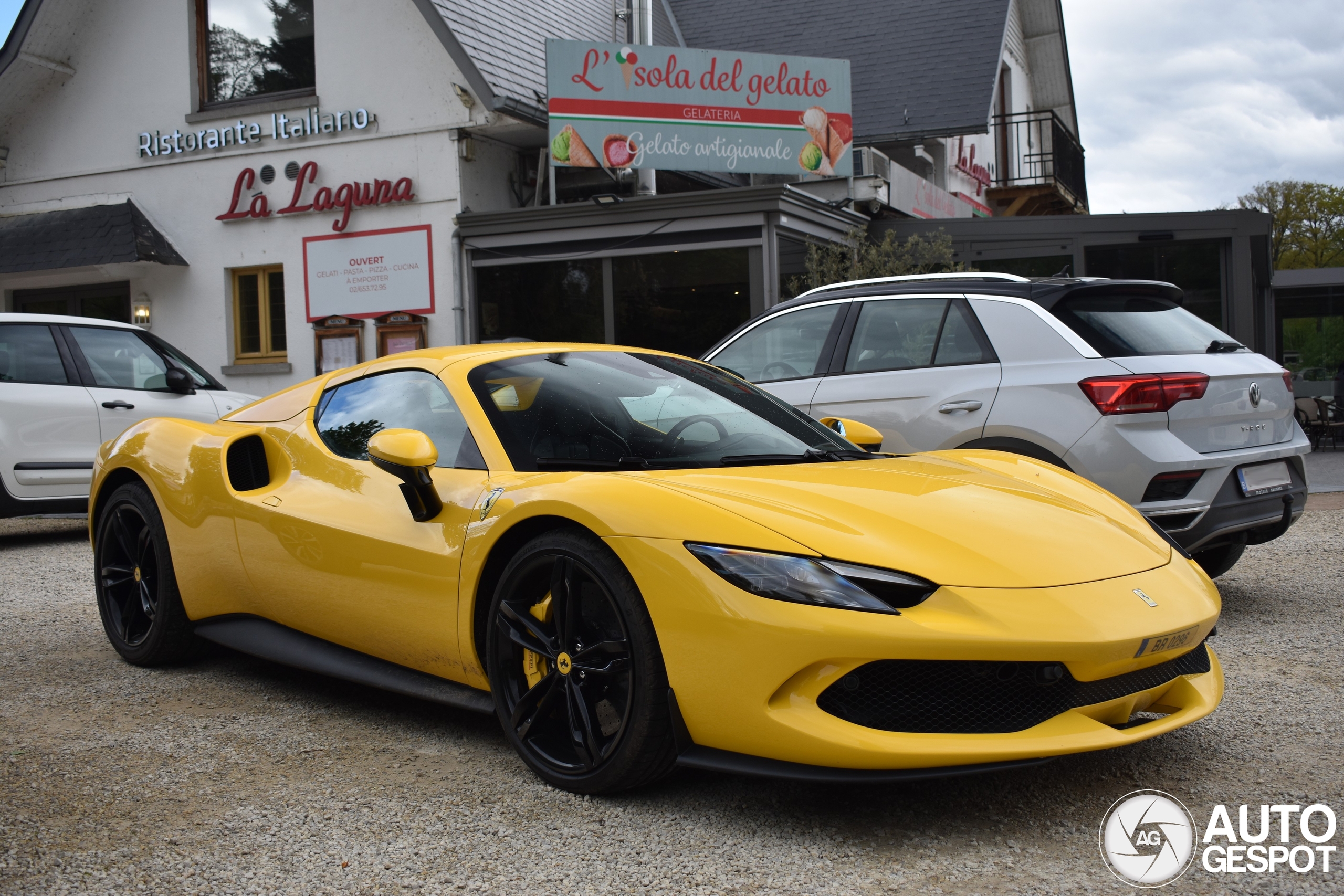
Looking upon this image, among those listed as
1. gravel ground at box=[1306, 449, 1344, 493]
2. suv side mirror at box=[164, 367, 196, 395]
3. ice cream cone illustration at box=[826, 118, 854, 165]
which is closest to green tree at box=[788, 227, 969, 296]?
ice cream cone illustration at box=[826, 118, 854, 165]

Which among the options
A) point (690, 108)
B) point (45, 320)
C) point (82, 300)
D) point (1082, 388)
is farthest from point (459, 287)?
point (1082, 388)

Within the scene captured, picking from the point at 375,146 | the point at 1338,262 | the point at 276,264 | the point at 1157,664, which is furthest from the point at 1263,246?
the point at 1338,262

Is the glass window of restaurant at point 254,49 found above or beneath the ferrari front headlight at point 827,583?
above

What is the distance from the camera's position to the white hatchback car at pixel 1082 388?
4617mm

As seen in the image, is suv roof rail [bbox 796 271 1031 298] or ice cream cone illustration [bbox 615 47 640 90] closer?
suv roof rail [bbox 796 271 1031 298]

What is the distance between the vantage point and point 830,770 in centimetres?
249

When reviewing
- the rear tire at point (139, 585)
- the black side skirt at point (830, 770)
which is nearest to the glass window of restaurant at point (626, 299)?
the rear tire at point (139, 585)

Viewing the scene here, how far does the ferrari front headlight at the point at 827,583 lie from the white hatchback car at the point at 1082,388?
221 centimetres

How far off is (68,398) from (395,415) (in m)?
5.91

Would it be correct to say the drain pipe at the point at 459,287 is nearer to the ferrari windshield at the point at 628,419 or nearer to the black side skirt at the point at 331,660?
the black side skirt at the point at 331,660

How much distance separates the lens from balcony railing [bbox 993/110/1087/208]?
20031 millimetres

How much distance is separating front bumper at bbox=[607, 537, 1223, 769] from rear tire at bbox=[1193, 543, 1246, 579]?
2726mm

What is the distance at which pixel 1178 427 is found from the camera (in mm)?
4621

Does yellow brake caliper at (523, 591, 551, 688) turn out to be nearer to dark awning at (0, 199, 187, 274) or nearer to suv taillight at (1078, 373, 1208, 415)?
suv taillight at (1078, 373, 1208, 415)
